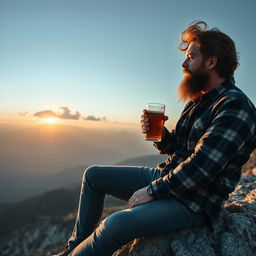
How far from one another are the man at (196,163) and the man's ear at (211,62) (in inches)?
0.5

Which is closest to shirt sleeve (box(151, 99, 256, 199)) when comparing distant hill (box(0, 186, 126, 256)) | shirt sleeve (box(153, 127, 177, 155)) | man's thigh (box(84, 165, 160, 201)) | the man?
the man

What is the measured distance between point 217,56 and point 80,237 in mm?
3342

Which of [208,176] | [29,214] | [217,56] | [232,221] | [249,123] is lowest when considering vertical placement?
[29,214]

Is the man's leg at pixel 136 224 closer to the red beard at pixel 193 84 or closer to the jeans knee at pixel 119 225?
the jeans knee at pixel 119 225

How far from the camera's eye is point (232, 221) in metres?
4.14

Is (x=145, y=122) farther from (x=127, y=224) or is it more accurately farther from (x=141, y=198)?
(x=127, y=224)

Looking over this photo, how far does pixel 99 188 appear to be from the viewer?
4.27 meters

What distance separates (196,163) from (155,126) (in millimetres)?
1109

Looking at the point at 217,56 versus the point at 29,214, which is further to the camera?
the point at 29,214

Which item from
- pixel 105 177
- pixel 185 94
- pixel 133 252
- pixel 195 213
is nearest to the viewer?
pixel 195 213

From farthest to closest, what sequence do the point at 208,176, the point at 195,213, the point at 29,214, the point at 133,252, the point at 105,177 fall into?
the point at 29,214 → the point at 105,177 → the point at 133,252 → the point at 195,213 → the point at 208,176

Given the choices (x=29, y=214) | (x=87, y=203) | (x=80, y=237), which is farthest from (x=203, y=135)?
(x=29, y=214)

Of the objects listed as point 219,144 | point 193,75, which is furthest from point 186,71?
point 219,144

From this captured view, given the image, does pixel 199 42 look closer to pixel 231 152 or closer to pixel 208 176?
pixel 231 152
